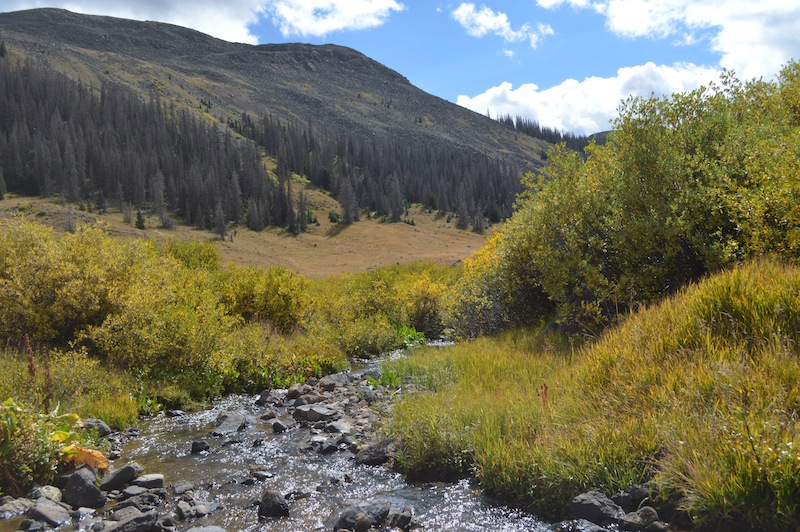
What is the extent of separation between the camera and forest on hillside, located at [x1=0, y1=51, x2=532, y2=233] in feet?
315

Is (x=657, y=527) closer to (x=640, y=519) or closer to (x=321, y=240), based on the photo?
(x=640, y=519)

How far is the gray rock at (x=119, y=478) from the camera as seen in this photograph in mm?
7848

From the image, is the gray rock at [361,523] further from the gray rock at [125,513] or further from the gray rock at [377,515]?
the gray rock at [125,513]

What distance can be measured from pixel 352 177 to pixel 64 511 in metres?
124

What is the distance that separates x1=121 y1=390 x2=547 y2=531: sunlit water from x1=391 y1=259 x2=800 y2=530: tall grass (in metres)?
0.45

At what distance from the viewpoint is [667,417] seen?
20.9 ft

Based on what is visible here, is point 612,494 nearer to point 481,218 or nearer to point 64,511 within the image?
point 64,511

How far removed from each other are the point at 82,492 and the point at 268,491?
2.74 m

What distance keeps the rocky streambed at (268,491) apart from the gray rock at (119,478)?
1 cm

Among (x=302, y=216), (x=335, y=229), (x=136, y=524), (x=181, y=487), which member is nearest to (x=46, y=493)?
(x=181, y=487)

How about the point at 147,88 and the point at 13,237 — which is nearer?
the point at 13,237

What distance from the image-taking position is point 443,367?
13.0 m

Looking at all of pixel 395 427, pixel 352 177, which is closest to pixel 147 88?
pixel 352 177

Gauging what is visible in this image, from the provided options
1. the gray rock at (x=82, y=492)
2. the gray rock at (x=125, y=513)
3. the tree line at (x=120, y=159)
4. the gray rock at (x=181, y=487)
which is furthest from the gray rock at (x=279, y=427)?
the tree line at (x=120, y=159)
